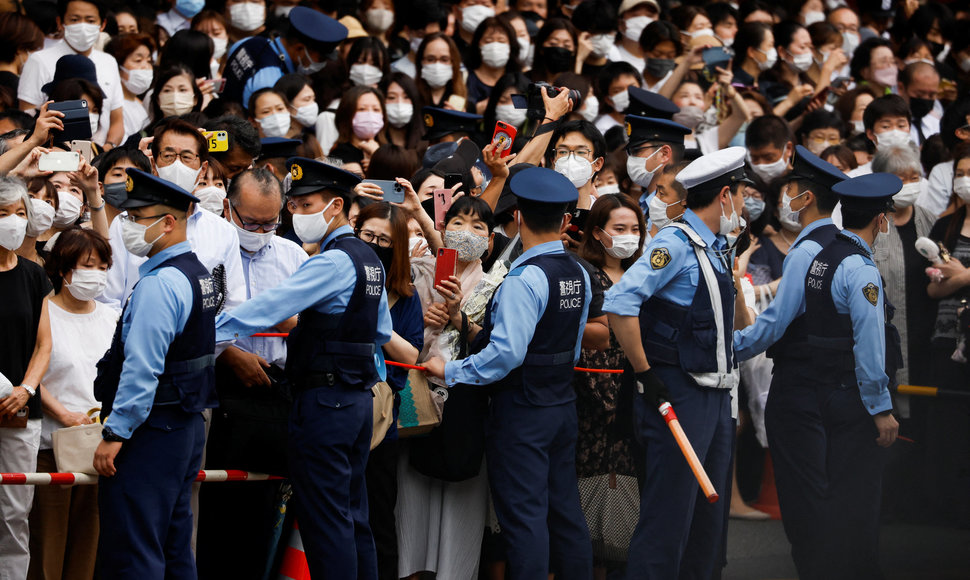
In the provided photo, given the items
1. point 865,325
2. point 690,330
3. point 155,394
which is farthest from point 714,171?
point 155,394

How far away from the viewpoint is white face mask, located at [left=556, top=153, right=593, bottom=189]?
7.02 meters

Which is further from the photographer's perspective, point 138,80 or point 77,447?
point 138,80

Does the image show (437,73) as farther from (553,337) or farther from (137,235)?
(137,235)

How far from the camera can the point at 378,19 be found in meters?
10.3

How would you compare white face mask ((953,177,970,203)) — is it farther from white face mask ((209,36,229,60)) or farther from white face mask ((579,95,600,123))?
white face mask ((209,36,229,60))

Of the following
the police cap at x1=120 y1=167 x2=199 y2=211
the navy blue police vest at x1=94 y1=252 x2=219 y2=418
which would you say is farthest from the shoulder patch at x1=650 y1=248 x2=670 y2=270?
the police cap at x1=120 y1=167 x2=199 y2=211

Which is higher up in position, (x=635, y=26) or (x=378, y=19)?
(x=635, y=26)

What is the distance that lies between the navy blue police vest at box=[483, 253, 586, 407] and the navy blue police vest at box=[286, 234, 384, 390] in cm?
65

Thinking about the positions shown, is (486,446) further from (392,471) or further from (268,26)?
(268,26)

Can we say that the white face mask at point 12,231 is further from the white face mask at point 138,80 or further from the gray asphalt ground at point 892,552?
the gray asphalt ground at point 892,552

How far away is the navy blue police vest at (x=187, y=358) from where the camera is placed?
483cm

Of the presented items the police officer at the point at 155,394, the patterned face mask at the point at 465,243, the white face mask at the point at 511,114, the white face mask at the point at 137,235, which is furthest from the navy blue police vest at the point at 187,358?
the white face mask at the point at 511,114

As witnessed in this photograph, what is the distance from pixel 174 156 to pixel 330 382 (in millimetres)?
1759

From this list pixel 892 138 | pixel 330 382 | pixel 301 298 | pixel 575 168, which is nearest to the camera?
pixel 301 298
